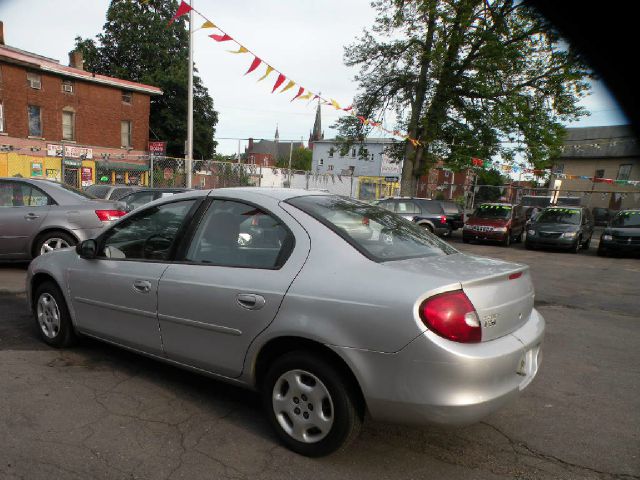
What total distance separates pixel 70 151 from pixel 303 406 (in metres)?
30.3

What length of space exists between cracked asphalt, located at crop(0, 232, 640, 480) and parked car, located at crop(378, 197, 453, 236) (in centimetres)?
1380

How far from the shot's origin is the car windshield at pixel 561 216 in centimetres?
1639

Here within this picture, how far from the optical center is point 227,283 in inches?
115

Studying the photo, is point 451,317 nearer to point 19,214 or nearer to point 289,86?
point 19,214

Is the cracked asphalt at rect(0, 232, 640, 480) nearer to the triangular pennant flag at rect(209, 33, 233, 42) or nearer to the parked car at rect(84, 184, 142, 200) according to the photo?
the triangular pennant flag at rect(209, 33, 233, 42)

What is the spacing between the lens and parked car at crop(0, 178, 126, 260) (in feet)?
23.7

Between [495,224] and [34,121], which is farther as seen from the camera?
[34,121]

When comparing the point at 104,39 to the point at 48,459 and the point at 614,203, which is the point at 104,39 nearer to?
the point at 614,203

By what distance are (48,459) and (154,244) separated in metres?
1.54

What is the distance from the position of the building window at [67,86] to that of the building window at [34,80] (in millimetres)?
1395

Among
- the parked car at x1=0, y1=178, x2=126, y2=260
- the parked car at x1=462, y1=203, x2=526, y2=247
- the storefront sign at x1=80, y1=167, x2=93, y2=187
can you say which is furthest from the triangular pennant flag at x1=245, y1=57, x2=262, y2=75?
the storefront sign at x1=80, y1=167, x2=93, y2=187

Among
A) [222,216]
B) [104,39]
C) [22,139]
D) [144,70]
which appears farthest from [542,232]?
[104,39]

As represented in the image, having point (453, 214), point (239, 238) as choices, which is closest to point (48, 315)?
point (239, 238)

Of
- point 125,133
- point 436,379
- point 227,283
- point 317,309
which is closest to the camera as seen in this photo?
point 436,379
